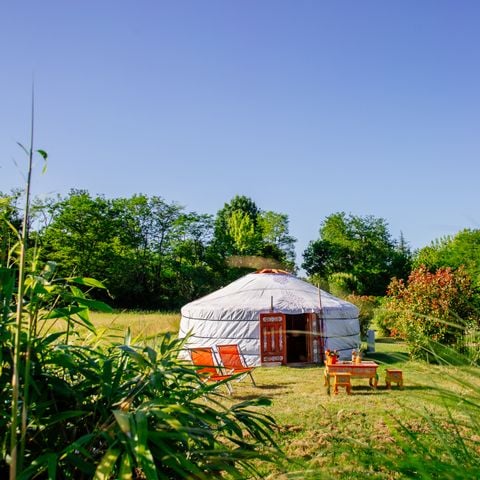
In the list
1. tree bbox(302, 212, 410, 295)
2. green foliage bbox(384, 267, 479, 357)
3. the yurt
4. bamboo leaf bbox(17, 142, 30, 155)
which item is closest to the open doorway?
the yurt

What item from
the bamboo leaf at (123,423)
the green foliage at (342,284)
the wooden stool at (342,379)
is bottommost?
the wooden stool at (342,379)

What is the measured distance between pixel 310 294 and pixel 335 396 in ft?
15.4

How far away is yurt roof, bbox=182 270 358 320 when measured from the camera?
36.6 feet

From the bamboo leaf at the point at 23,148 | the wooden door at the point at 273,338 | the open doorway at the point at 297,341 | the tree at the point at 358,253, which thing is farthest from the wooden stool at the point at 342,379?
the tree at the point at 358,253

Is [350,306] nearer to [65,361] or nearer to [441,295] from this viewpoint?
[441,295]

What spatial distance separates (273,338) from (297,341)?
225 centimetres

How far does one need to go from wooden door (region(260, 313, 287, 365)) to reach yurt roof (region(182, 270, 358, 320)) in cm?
18

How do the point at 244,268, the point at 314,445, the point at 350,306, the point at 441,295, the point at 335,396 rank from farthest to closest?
the point at 244,268 < the point at 350,306 < the point at 441,295 < the point at 335,396 < the point at 314,445

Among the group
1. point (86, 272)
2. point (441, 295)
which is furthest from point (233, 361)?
point (86, 272)

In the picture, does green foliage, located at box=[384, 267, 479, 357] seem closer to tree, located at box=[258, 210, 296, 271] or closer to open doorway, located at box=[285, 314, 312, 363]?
open doorway, located at box=[285, 314, 312, 363]

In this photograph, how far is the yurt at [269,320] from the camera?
436 inches

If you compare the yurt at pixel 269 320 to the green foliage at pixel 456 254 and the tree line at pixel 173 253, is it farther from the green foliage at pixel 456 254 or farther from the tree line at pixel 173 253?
the green foliage at pixel 456 254

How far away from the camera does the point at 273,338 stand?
11.1 metres

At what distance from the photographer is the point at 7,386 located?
5.57ft
